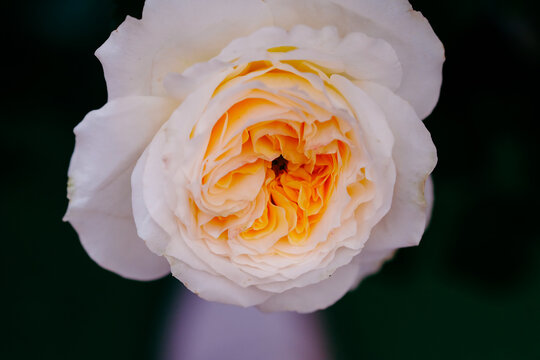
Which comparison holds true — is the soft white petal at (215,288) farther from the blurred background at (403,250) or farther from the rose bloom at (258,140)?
the blurred background at (403,250)

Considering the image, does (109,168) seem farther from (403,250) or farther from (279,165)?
(403,250)

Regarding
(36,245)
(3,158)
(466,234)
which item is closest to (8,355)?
(36,245)

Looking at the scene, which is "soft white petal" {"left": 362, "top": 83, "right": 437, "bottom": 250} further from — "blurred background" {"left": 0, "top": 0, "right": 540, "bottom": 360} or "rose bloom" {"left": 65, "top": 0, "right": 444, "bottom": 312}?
"blurred background" {"left": 0, "top": 0, "right": 540, "bottom": 360}

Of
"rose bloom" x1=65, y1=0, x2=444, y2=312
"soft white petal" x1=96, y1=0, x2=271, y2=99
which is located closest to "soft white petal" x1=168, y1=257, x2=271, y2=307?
"rose bloom" x1=65, y1=0, x2=444, y2=312

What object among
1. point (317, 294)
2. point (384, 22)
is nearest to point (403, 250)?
point (317, 294)

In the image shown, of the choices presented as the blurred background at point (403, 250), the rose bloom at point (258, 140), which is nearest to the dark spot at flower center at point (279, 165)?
the rose bloom at point (258, 140)

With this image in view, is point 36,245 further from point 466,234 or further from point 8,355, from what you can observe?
point 466,234
